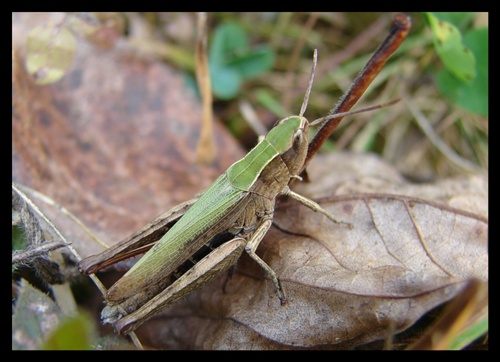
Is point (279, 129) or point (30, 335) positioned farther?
point (279, 129)

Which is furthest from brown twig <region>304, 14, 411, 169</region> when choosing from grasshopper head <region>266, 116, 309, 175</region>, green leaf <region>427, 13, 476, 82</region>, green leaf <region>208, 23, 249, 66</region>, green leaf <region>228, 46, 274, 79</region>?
green leaf <region>208, 23, 249, 66</region>

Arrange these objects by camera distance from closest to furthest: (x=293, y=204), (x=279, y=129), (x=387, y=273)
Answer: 1. (x=387, y=273)
2. (x=279, y=129)
3. (x=293, y=204)

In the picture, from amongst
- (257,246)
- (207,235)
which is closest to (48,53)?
(207,235)

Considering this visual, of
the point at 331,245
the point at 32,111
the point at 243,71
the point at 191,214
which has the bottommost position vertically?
the point at 331,245

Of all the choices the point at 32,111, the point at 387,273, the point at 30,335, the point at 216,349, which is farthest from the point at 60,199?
the point at 387,273

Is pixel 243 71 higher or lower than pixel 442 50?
higher

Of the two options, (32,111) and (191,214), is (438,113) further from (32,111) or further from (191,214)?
(32,111)

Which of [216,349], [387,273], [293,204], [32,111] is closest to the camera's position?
[387,273]

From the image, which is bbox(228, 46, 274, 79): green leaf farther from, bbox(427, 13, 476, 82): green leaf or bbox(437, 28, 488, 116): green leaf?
bbox(437, 28, 488, 116): green leaf
